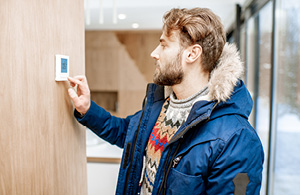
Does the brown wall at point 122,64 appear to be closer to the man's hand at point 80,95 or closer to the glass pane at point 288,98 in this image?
the glass pane at point 288,98

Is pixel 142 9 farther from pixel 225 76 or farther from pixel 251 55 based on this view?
pixel 225 76

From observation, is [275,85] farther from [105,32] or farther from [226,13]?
[105,32]

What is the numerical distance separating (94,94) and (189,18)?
3418 millimetres

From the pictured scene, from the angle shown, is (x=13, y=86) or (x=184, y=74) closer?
(x=13, y=86)

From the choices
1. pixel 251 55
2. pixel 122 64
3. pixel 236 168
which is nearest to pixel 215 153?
pixel 236 168

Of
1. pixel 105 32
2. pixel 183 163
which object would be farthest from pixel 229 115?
pixel 105 32

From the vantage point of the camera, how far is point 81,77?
1.10m

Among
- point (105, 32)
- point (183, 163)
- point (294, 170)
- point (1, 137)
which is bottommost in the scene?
point (294, 170)

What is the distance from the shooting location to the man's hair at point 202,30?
99 cm

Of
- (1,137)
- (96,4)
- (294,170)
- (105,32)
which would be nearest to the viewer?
(1,137)

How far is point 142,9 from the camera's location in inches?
116

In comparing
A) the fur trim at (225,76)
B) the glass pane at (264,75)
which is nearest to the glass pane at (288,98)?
the glass pane at (264,75)

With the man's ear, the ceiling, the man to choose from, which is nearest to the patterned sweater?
the man

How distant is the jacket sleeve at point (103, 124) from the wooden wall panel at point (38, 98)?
6 centimetres
